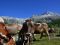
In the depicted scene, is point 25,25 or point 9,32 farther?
point 25,25

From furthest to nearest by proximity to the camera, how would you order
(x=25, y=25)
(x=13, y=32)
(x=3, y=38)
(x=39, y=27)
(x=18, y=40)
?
→ (x=39, y=27) < (x=18, y=40) < (x=25, y=25) < (x=13, y=32) < (x=3, y=38)

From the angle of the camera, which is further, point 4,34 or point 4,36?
point 4,34

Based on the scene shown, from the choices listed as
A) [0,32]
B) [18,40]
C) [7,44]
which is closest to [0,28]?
[0,32]

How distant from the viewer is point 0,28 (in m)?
3.70

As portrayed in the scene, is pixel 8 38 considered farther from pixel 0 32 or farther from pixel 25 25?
pixel 25 25

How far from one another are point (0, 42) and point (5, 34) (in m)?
0.16

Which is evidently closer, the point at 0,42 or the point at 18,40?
the point at 0,42

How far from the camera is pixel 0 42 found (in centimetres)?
368

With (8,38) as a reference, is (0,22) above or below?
above

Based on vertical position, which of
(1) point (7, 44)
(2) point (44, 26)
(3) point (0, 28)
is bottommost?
(1) point (7, 44)

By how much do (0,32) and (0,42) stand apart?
17cm

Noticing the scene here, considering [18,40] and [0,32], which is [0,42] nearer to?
[0,32]

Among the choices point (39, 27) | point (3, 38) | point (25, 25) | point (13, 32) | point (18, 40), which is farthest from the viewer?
point (39, 27)

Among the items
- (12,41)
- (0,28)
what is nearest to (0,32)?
(0,28)
